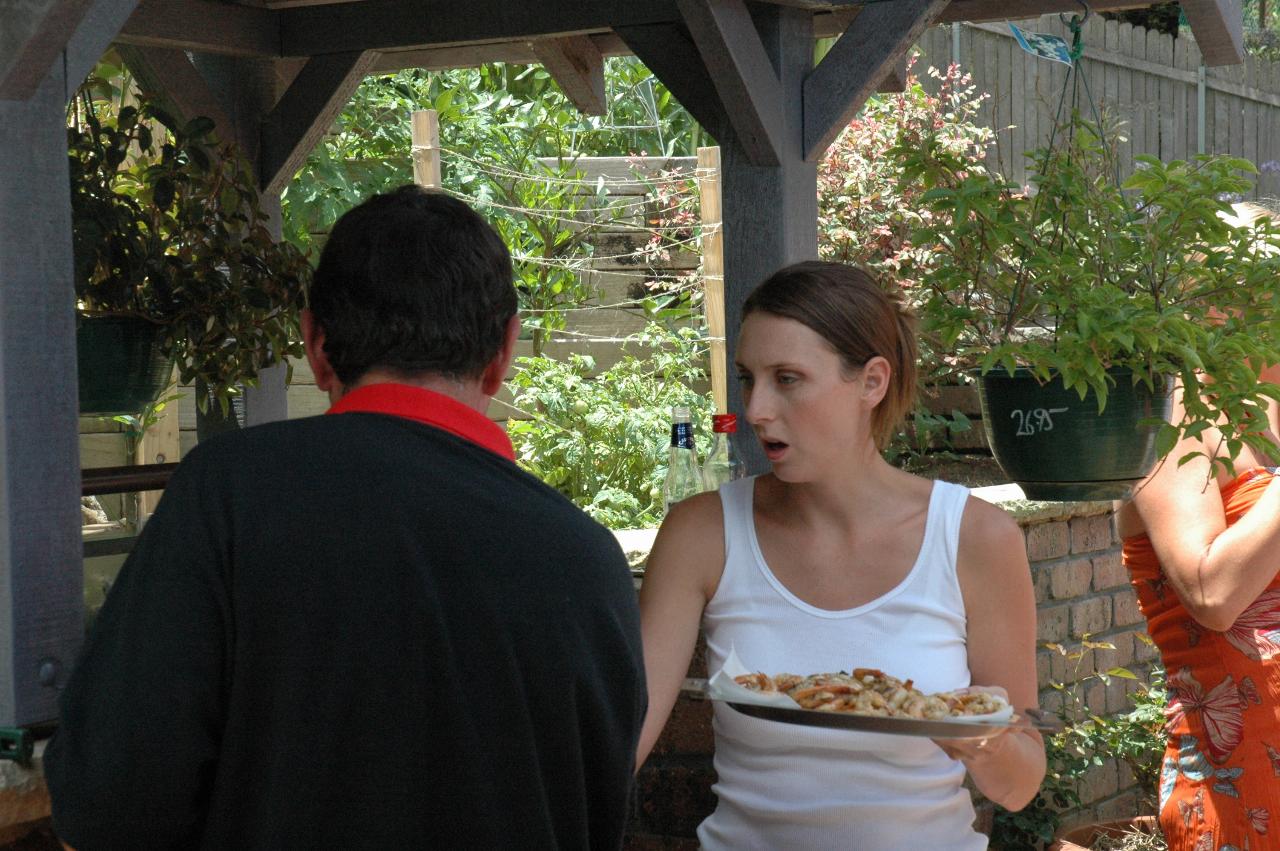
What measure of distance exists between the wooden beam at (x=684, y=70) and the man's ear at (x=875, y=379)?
77cm

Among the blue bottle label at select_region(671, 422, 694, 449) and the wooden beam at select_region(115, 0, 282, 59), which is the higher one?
the wooden beam at select_region(115, 0, 282, 59)

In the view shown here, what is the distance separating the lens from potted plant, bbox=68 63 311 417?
2266mm

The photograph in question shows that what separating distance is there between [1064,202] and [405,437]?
1.47 m

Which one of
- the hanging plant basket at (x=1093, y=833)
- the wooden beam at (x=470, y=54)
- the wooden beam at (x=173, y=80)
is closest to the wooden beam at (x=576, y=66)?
the wooden beam at (x=470, y=54)

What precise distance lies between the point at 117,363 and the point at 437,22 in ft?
3.32

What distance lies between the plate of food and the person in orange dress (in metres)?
0.88

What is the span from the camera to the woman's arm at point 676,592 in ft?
6.10

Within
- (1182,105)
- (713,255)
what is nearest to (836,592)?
(713,255)

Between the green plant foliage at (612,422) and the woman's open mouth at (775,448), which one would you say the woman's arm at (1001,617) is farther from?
the green plant foliage at (612,422)

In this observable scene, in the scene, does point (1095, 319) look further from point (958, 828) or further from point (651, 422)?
point (651, 422)

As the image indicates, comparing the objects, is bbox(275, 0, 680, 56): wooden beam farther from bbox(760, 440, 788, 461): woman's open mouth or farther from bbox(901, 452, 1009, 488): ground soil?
bbox(901, 452, 1009, 488): ground soil

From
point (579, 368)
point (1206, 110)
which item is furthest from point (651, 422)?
point (1206, 110)

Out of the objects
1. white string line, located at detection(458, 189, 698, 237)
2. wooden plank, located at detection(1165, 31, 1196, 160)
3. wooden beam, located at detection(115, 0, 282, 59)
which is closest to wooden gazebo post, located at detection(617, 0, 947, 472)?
wooden beam, located at detection(115, 0, 282, 59)

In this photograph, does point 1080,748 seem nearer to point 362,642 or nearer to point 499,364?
point 499,364
